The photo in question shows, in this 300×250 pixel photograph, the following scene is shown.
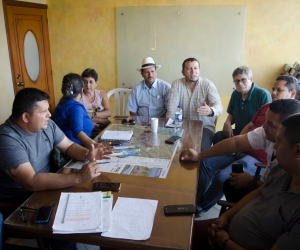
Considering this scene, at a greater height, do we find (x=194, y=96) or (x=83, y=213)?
(x=194, y=96)

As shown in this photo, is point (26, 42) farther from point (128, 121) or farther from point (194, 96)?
point (194, 96)

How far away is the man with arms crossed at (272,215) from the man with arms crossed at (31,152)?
72cm

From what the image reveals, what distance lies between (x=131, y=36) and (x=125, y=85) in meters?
0.74

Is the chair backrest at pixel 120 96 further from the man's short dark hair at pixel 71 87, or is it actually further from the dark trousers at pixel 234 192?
the dark trousers at pixel 234 192

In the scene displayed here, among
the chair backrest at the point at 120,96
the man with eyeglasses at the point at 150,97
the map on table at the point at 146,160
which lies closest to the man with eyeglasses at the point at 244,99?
the man with eyeglasses at the point at 150,97

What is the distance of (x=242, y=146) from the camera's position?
1773 millimetres

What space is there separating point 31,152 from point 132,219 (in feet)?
2.53

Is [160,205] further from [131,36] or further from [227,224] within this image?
[131,36]

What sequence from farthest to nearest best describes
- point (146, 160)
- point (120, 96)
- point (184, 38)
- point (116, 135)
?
point (184, 38) < point (120, 96) < point (116, 135) < point (146, 160)

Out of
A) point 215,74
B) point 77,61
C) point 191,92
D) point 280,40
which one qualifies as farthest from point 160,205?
point 77,61

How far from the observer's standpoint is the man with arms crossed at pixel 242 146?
1.44 m

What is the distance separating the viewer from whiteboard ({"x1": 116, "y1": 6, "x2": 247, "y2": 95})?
3.68 metres

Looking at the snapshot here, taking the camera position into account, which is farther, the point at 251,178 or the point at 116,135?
the point at 116,135

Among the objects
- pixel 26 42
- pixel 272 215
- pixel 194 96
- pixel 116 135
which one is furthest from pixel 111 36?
pixel 272 215
